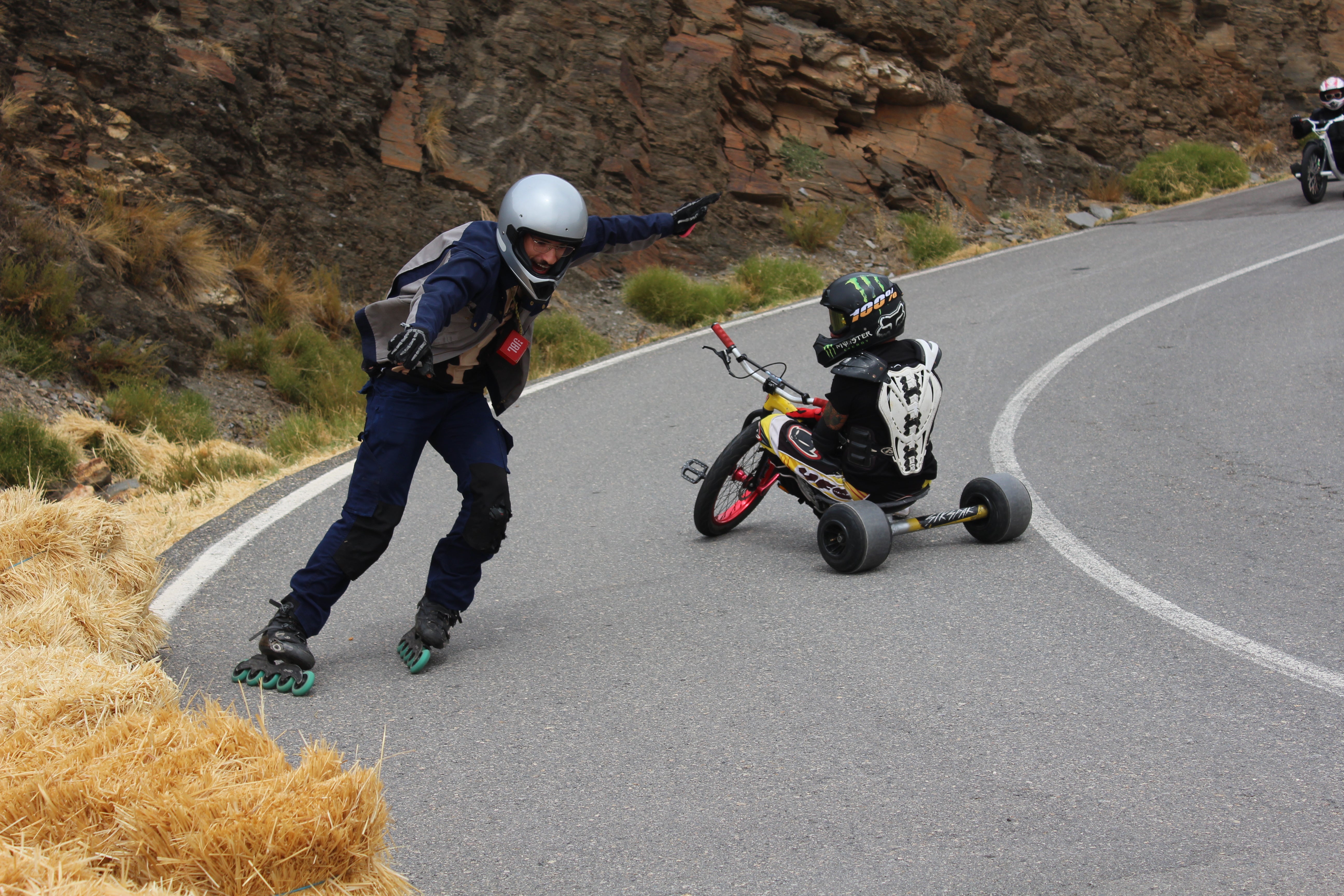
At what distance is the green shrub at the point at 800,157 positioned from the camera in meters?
17.7

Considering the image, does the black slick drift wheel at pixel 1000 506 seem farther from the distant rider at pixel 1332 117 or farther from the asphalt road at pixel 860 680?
the distant rider at pixel 1332 117

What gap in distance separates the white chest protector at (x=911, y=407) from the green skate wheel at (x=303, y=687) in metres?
3.07

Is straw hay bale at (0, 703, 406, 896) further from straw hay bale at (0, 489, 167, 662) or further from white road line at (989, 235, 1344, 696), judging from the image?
white road line at (989, 235, 1344, 696)

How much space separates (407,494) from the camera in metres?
4.61

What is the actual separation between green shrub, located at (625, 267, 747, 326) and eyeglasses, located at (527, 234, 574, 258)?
9.28m

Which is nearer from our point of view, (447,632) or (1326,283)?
(447,632)

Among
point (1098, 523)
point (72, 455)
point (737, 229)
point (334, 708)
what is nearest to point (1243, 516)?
point (1098, 523)

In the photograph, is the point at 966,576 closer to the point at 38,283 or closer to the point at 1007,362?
the point at 1007,362

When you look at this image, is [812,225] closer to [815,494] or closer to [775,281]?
[775,281]

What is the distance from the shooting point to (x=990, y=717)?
4.01 m

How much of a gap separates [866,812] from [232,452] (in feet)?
23.0

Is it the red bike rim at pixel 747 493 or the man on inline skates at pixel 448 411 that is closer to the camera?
the man on inline skates at pixel 448 411

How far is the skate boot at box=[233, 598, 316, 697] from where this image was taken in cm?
439

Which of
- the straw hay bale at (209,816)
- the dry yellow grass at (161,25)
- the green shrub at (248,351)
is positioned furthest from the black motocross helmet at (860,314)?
the dry yellow grass at (161,25)
